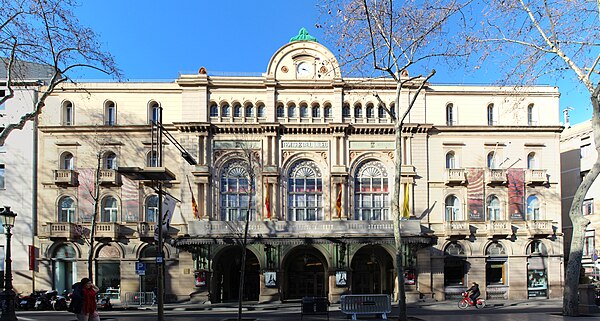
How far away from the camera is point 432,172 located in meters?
43.6

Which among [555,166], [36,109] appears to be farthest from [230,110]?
[555,166]

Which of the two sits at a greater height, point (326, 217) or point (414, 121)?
point (414, 121)

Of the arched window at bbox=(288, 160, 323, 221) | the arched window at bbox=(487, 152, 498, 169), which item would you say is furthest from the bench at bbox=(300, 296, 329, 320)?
the arched window at bbox=(487, 152, 498, 169)

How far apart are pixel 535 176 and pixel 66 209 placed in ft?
113

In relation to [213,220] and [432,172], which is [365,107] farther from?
[213,220]

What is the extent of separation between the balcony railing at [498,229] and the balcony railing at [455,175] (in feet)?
12.4

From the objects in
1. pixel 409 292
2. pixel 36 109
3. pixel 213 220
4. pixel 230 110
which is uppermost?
pixel 230 110

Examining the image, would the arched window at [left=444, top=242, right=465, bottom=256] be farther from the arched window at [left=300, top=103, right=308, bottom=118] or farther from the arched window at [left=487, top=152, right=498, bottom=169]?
the arched window at [left=300, top=103, right=308, bottom=118]

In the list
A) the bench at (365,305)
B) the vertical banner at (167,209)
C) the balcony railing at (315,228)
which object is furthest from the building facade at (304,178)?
the vertical banner at (167,209)

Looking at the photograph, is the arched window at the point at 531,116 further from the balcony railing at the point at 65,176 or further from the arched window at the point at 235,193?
the balcony railing at the point at 65,176

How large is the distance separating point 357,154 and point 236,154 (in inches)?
352

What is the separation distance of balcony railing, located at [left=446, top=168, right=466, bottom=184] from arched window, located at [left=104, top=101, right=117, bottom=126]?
2487 cm

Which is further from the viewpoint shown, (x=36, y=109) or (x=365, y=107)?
(x=365, y=107)

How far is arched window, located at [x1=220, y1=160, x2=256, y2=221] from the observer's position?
140 feet
